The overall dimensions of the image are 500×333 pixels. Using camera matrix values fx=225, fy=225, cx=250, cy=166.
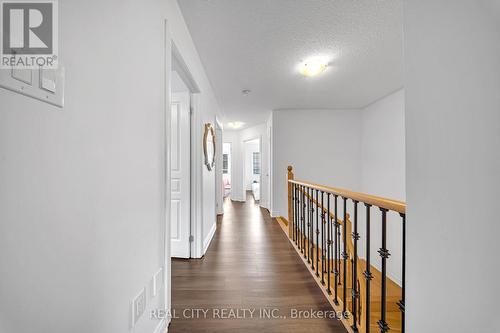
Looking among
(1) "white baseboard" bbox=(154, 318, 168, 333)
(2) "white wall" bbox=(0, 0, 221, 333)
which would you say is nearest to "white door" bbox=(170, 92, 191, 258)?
(1) "white baseboard" bbox=(154, 318, 168, 333)

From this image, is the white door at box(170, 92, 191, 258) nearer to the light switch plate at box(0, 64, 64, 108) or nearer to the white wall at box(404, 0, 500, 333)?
the light switch plate at box(0, 64, 64, 108)

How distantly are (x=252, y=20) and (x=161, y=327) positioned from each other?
2417 mm

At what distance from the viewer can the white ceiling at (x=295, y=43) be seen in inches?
71.0

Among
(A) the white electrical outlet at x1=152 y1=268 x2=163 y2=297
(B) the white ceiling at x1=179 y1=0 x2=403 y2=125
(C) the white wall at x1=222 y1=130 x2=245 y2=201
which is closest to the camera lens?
(A) the white electrical outlet at x1=152 y1=268 x2=163 y2=297

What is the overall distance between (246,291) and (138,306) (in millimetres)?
1070

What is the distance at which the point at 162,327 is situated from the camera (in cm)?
145

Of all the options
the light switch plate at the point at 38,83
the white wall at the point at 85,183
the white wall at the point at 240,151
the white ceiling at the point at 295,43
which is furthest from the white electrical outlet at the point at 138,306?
the white wall at the point at 240,151

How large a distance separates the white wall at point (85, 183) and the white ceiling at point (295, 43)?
880mm

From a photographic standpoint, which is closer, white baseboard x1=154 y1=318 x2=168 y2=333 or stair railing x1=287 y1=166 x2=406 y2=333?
stair railing x1=287 y1=166 x2=406 y2=333

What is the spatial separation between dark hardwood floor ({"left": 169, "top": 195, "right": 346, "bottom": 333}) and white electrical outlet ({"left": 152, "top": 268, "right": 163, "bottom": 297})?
380 millimetres

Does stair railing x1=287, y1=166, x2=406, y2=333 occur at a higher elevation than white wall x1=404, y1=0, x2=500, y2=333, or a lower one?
lower

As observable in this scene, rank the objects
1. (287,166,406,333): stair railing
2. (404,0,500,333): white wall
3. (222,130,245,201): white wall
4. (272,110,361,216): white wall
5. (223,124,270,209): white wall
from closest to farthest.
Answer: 1. (404,0,500,333): white wall
2. (287,166,406,333): stair railing
3. (272,110,361,216): white wall
4. (223,124,270,209): white wall
5. (222,130,245,201): white wall

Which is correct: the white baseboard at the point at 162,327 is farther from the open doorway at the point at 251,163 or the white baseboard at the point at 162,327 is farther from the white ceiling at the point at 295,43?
the open doorway at the point at 251,163

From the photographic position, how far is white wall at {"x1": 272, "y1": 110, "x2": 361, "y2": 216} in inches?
202
